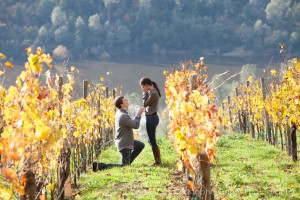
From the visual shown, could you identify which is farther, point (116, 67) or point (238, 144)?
point (116, 67)

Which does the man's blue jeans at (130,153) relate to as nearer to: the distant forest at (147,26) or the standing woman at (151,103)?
the standing woman at (151,103)

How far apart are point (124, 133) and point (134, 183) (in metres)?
1.35

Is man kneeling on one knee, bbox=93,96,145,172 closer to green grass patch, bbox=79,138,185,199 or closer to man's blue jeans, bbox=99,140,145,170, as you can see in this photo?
man's blue jeans, bbox=99,140,145,170

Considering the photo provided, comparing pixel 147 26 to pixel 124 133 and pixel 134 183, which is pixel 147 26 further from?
pixel 134 183

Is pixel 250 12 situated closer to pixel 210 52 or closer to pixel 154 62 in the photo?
pixel 210 52

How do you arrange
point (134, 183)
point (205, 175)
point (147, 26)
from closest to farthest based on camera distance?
1. point (205, 175)
2. point (134, 183)
3. point (147, 26)

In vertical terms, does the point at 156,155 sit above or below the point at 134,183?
above

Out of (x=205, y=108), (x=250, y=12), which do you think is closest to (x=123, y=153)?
(x=205, y=108)

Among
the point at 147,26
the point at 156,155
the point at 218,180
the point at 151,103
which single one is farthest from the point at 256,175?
the point at 147,26

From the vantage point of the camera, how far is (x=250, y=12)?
117875 mm

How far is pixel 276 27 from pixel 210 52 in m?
16.7

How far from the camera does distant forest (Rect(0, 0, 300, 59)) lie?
337ft

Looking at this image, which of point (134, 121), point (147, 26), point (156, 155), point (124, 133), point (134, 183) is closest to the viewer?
point (134, 183)

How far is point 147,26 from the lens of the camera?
4624 inches
